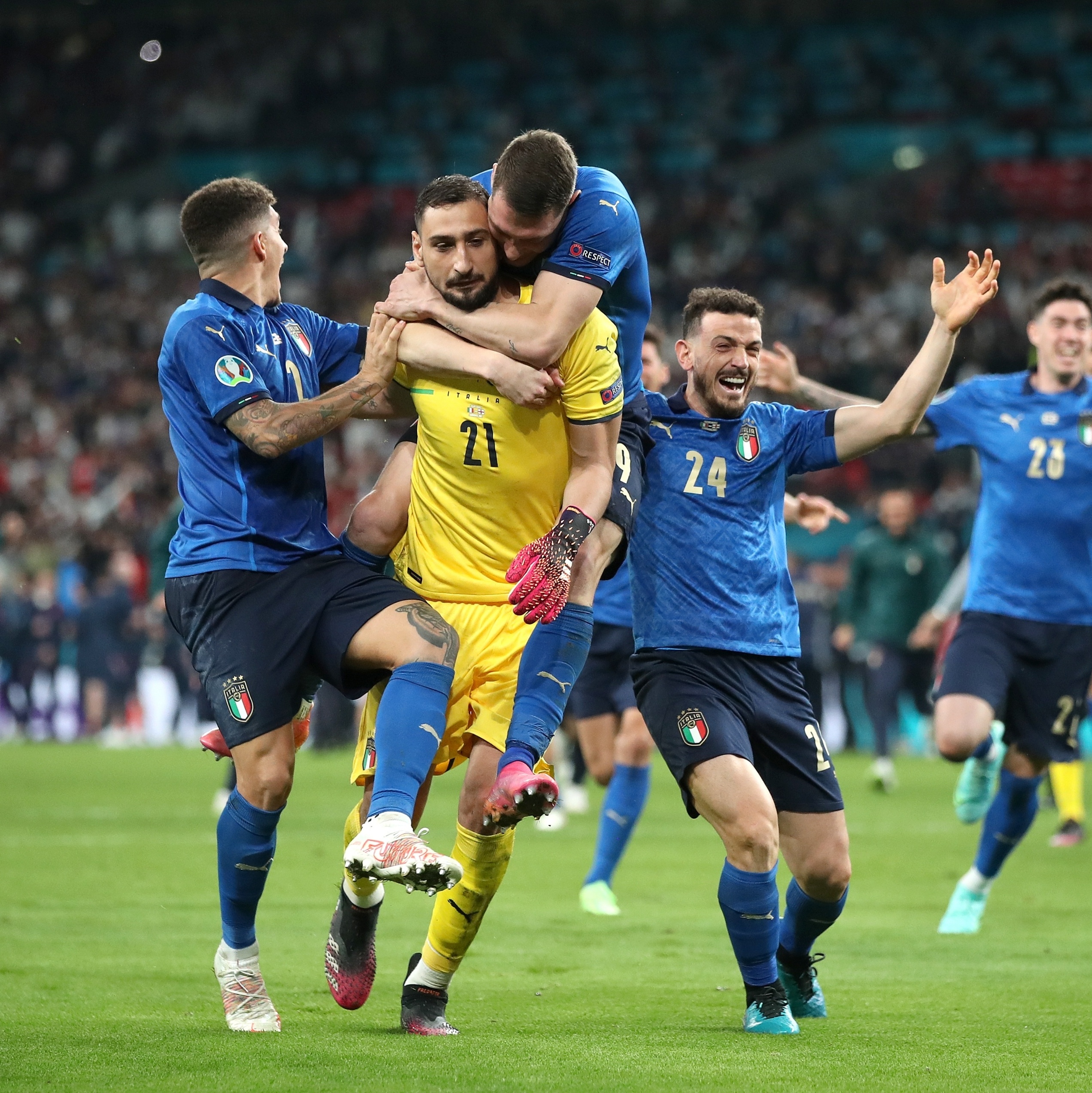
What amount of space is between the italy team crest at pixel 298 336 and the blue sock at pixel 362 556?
0.63 meters

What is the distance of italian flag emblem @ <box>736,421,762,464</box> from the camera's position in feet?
19.2

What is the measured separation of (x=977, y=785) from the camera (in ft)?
28.1

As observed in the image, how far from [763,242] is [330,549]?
2220 cm

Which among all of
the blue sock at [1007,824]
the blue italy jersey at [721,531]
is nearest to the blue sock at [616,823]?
the blue sock at [1007,824]

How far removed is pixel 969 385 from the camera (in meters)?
7.89

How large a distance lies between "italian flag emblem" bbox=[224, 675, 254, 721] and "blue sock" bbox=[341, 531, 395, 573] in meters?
0.73

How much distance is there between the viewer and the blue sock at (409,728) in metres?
4.81

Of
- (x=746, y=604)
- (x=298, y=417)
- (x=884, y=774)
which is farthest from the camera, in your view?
(x=884, y=774)

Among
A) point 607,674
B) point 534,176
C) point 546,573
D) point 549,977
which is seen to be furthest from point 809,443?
point 607,674

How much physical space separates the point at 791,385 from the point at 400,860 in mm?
3156

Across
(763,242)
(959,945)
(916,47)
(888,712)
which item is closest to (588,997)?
(959,945)

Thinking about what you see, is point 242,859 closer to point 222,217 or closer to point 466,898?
point 466,898

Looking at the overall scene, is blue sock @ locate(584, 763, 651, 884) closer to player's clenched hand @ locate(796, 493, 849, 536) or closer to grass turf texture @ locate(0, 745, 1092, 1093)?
grass turf texture @ locate(0, 745, 1092, 1093)

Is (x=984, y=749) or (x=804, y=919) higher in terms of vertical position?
(x=804, y=919)
